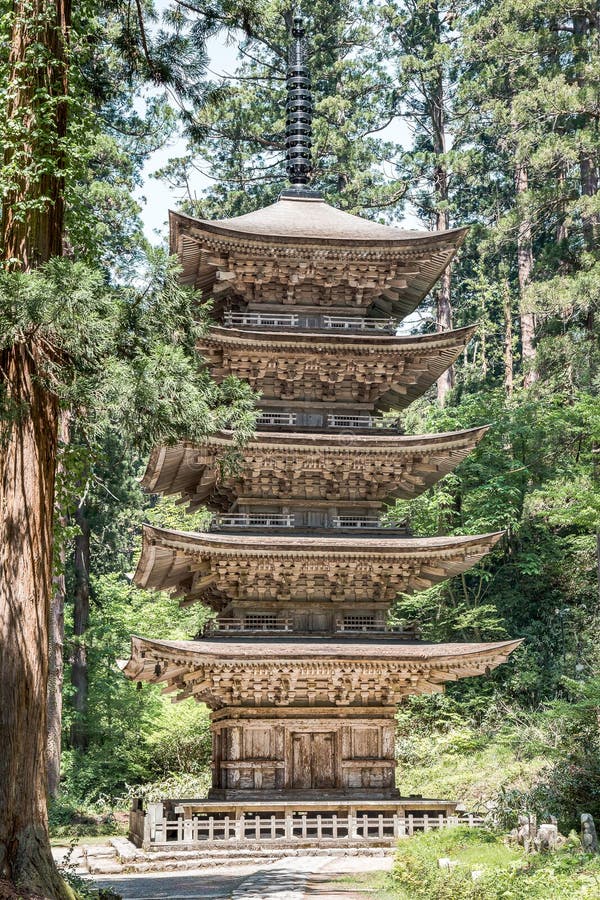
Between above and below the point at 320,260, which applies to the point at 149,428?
below

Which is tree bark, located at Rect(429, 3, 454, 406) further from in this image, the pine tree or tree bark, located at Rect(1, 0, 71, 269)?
tree bark, located at Rect(1, 0, 71, 269)

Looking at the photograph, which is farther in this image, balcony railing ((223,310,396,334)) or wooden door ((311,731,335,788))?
balcony railing ((223,310,396,334))

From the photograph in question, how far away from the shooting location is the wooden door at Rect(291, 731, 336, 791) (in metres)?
19.3

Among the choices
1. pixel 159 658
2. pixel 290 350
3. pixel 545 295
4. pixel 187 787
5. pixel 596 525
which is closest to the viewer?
pixel 159 658

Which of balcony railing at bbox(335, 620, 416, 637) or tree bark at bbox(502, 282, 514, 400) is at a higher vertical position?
tree bark at bbox(502, 282, 514, 400)

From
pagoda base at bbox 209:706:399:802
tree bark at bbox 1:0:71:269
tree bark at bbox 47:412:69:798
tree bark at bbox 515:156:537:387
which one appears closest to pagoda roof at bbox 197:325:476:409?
pagoda base at bbox 209:706:399:802

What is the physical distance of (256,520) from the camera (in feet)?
67.5

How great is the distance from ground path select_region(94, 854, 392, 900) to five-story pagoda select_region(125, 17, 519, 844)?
1.73m

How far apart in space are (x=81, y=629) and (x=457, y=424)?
1466cm

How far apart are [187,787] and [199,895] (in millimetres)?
15876

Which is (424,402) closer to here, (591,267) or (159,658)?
(591,267)

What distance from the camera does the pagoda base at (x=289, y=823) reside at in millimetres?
17609

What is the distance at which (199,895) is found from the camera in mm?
13477

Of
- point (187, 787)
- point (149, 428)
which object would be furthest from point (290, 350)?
point (187, 787)
